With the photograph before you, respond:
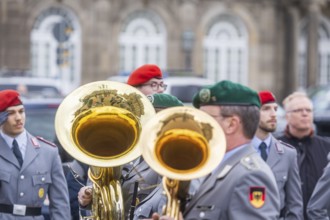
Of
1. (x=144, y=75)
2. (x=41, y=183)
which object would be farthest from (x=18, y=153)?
(x=144, y=75)

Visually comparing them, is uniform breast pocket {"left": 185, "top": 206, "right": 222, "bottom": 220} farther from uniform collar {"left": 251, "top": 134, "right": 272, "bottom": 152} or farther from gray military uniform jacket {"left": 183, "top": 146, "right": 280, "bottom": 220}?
uniform collar {"left": 251, "top": 134, "right": 272, "bottom": 152}

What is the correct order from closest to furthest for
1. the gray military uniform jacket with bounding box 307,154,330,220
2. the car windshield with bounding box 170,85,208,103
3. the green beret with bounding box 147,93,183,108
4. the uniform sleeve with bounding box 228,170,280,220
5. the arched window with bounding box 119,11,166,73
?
1. the uniform sleeve with bounding box 228,170,280,220
2. the green beret with bounding box 147,93,183,108
3. the gray military uniform jacket with bounding box 307,154,330,220
4. the car windshield with bounding box 170,85,208,103
5. the arched window with bounding box 119,11,166,73

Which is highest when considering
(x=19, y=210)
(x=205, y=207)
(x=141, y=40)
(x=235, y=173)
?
(x=141, y=40)

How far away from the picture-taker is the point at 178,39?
34375mm

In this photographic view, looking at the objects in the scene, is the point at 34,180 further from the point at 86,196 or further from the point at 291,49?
the point at 291,49

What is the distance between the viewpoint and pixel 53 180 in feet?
24.8

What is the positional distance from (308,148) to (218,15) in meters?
27.2

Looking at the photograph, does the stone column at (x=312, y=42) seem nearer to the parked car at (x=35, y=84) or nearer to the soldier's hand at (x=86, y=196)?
the parked car at (x=35, y=84)

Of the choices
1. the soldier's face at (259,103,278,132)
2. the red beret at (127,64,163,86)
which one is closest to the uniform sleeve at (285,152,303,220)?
the soldier's face at (259,103,278,132)

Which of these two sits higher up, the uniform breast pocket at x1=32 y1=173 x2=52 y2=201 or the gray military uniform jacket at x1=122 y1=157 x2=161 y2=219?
the gray military uniform jacket at x1=122 y1=157 x2=161 y2=219

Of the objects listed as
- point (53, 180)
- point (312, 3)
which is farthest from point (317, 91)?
point (312, 3)

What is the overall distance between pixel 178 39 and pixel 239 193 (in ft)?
97.4

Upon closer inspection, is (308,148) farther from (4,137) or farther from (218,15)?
(218,15)

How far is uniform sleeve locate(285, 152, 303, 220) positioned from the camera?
719 cm
